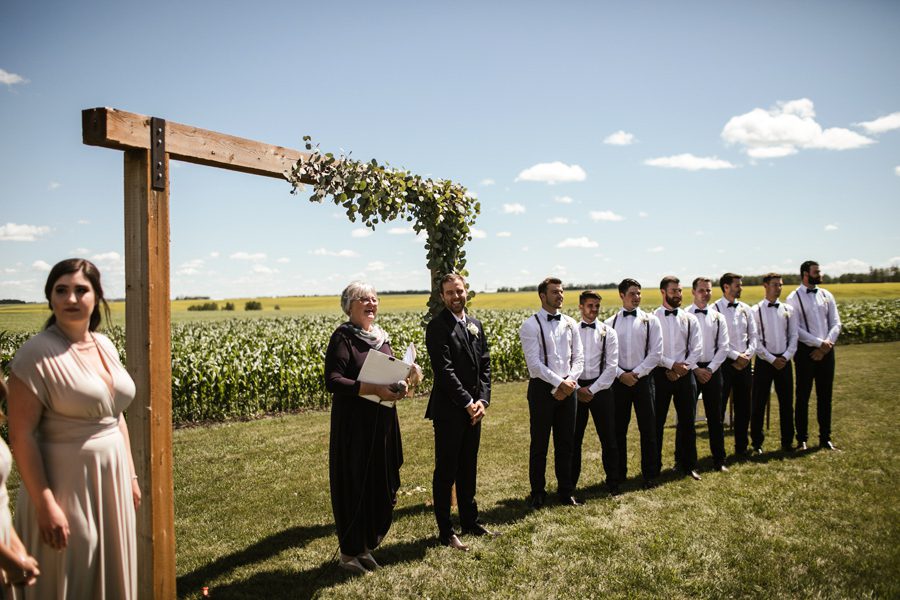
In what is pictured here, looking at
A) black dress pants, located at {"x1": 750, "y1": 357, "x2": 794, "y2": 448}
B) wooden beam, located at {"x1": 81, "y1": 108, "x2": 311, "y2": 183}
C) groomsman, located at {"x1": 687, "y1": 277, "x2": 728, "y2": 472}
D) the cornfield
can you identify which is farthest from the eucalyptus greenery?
the cornfield

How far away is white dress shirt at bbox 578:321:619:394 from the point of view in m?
6.63

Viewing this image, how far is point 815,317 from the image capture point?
8258 millimetres

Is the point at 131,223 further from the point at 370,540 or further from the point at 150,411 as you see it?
the point at 370,540

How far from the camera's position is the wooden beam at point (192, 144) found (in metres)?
3.56

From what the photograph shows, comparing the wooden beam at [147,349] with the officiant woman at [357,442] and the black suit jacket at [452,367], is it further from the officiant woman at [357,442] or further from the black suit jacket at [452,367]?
the black suit jacket at [452,367]

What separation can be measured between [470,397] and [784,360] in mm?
5124

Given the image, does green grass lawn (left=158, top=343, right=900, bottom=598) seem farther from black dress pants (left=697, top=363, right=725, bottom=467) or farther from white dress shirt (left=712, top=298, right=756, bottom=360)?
white dress shirt (left=712, top=298, right=756, bottom=360)

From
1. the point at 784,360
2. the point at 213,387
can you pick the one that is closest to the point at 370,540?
the point at 784,360

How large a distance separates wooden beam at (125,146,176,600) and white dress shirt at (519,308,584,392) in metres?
3.44

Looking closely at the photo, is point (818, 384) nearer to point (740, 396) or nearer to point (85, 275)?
point (740, 396)

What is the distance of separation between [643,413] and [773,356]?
246cm

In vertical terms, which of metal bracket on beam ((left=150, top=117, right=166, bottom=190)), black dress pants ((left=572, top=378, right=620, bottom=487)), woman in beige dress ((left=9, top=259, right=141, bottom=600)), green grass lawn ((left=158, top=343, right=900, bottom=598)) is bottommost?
green grass lawn ((left=158, top=343, right=900, bottom=598))

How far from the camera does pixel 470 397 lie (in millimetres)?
5180

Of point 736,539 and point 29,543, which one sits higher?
point 29,543
